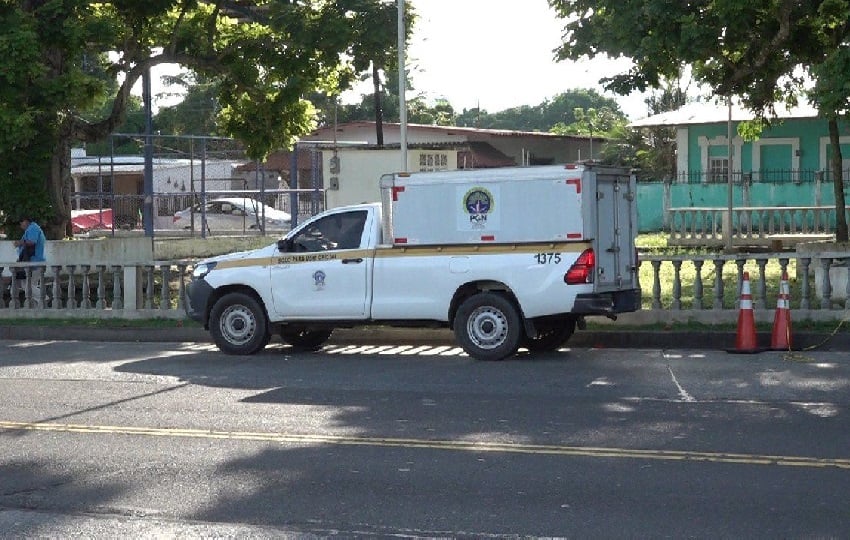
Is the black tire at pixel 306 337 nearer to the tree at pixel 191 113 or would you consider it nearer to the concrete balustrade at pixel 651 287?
the concrete balustrade at pixel 651 287

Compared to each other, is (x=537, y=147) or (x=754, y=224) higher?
(x=537, y=147)

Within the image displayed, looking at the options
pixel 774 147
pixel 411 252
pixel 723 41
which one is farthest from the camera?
pixel 774 147

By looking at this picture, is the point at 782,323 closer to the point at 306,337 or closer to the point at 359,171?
the point at 306,337

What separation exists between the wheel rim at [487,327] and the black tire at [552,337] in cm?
71

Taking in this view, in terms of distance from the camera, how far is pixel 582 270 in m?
14.4

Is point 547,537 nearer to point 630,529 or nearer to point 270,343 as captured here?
point 630,529

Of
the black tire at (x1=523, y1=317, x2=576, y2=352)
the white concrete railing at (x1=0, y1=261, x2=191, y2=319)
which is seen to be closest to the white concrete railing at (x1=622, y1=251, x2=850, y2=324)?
the black tire at (x1=523, y1=317, x2=576, y2=352)

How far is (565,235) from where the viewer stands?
1455 cm

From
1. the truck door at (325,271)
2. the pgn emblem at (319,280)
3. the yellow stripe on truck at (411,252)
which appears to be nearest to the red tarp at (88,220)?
the yellow stripe on truck at (411,252)

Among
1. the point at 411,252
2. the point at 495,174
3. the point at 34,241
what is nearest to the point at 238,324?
the point at 411,252

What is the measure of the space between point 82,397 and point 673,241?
869 inches

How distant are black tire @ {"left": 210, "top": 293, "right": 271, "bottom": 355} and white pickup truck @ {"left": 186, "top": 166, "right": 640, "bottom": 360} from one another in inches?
0.5

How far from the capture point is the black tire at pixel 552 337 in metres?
15.5

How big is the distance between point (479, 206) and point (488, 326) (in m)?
1.42
